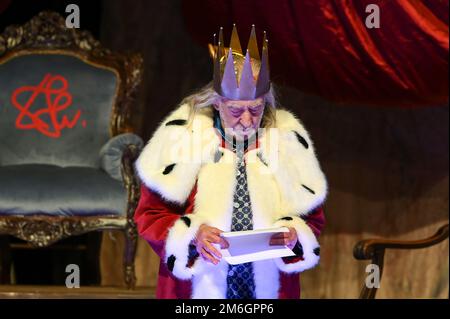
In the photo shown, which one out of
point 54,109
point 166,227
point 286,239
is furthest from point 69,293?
point 286,239

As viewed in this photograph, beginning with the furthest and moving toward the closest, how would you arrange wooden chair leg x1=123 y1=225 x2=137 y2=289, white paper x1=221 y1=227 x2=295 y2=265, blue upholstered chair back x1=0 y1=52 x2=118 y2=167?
blue upholstered chair back x1=0 y1=52 x2=118 y2=167 < wooden chair leg x1=123 y1=225 x2=137 y2=289 < white paper x1=221 y1=227 x2=295 y2=265

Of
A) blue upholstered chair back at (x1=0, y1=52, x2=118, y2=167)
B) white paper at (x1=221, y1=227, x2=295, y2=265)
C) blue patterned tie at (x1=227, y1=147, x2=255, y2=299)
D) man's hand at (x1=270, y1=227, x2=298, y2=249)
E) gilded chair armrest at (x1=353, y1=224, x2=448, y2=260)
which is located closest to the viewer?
white paper at (x1=221, y1=227, x2=295, y2=265)

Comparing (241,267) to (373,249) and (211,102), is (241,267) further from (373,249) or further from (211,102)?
(373,249)

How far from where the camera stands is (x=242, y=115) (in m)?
2.53

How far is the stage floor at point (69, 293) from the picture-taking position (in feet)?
11.6

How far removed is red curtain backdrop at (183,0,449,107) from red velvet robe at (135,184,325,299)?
1.19 m

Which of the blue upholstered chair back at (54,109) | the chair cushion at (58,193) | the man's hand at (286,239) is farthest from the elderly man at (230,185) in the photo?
the blue upholstered chair back at (54,109)

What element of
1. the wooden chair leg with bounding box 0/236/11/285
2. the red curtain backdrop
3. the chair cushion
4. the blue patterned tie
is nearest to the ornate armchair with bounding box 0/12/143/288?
the chair cushion

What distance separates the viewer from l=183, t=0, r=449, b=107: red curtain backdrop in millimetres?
3641

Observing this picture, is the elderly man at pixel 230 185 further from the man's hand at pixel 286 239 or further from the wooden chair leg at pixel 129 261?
the wooden chair leg at pixel 129 261

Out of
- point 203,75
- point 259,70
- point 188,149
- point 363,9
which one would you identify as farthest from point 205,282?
point 203,75

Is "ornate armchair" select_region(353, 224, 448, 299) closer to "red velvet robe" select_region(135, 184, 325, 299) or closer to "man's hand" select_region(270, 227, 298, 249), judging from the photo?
"red velvet robe" select_region(135, 184, 325, 299)

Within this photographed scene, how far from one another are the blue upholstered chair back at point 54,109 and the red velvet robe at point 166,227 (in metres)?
1.35

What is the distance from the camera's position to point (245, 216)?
2576 millimetres
